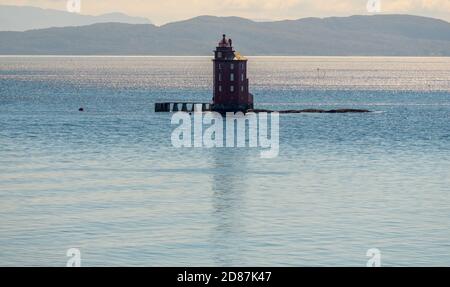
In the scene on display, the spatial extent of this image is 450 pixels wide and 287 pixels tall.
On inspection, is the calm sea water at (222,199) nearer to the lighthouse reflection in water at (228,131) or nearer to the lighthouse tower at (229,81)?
the lighthouse reflection in water at (228,131)

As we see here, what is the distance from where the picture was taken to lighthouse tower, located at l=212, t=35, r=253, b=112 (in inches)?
4833

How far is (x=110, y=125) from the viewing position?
118500 mm

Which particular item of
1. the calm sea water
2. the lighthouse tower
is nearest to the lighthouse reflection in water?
Answer: the lighthouse tower

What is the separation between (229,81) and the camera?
123562 millimetres

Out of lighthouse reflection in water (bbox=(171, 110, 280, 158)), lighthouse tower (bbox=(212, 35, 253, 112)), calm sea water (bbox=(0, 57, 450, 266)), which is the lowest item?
lighthouse reflection in water (bbox=(171, 110, 280, 158))

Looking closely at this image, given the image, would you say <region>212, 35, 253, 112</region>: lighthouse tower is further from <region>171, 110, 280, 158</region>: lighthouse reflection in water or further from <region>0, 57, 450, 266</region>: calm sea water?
<region>0, 57, 450, 266</region>: calm sea water

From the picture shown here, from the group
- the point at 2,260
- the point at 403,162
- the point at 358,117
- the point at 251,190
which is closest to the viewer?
the point at 2,260

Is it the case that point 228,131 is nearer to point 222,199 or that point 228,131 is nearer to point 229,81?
point 229,81

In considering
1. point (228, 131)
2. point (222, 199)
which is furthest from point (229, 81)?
point (222, 199)

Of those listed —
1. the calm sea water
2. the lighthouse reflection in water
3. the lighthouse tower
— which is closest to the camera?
the calm sea water

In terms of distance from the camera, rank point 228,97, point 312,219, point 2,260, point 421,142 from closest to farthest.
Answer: point 2,260 < point 312,219 < point 421,142 < point 228,97
